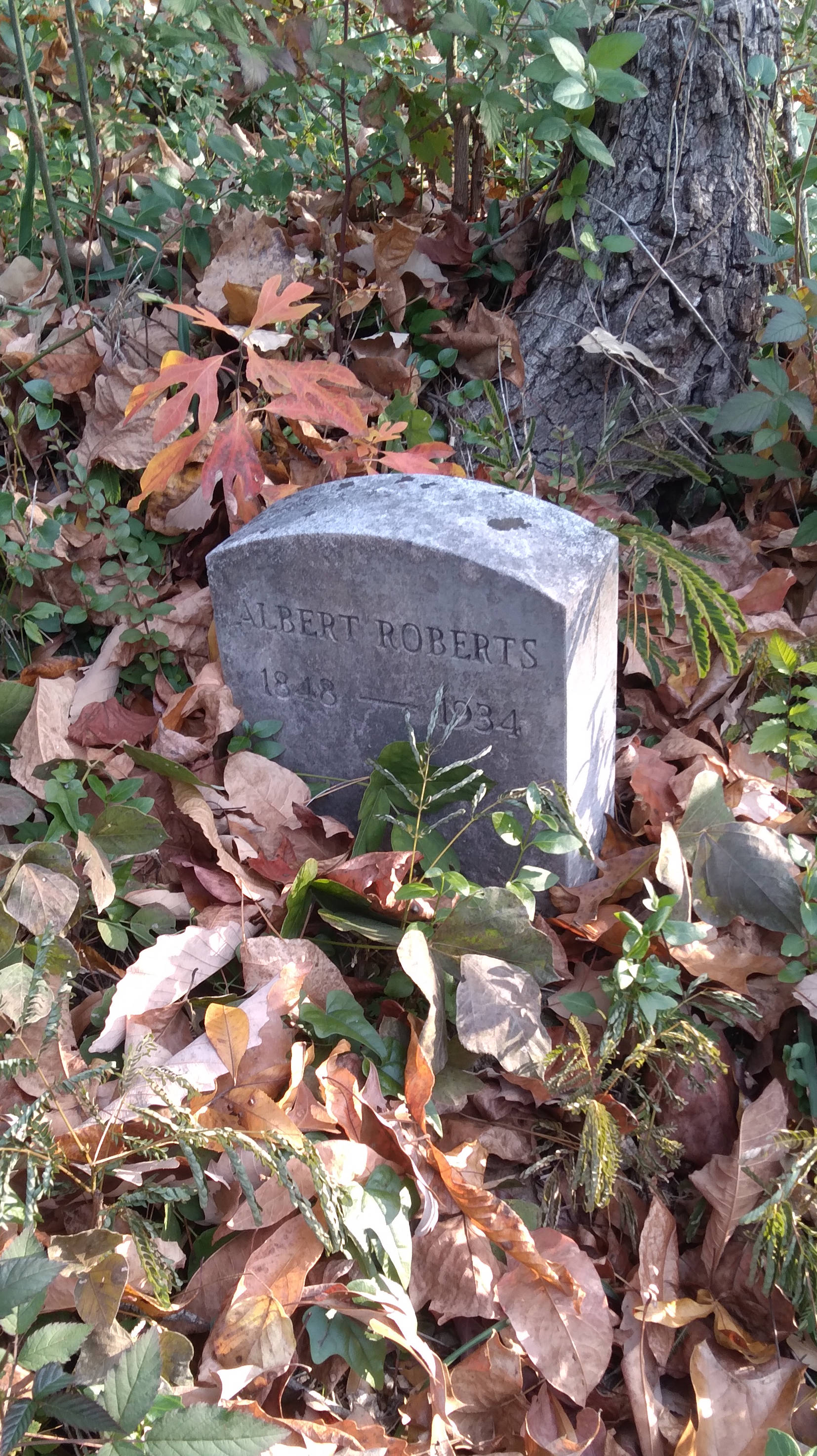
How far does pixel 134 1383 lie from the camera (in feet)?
3.66

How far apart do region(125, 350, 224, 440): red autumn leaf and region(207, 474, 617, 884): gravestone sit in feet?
0.84

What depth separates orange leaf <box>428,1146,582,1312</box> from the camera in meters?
1.49

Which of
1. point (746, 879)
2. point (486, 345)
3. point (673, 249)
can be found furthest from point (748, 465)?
point (746, 879)

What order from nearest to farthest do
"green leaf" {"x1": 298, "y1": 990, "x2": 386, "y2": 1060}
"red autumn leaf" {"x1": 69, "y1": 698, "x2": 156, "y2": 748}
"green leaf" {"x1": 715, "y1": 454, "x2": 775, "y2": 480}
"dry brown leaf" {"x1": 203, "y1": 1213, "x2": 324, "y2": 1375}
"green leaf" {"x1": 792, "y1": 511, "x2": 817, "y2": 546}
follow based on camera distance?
"dry brown leaf" {"x1": 203, "y1": 1213, "x2": 324, "y2": 1375} → "green leaf" {"x1": 298, "y1": 990, "x2": 386, "y2": 1060} → "red autumn leaf" {"x1": 69, "y1": 698, "x2": 156, "y2": 748} → "green leaf" {"x1": 792, "y1": 511, "x2": 817, "y2": 546} → "green leaf" {"x1": 715, "y1": 454, "x2": 775, "y2": 480}

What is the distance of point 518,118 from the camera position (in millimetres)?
3047

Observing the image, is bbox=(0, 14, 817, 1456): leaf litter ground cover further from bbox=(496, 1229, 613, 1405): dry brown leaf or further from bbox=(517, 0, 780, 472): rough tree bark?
bbox=(517, 0, 780, 472): rough tree bark

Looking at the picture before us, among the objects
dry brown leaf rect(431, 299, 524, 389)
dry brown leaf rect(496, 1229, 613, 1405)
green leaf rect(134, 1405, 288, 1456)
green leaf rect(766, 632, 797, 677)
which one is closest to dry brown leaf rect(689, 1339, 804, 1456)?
dry brown leaf rect(496, 1229, 613, 1405)

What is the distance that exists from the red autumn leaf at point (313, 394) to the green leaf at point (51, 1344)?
5.09 ft

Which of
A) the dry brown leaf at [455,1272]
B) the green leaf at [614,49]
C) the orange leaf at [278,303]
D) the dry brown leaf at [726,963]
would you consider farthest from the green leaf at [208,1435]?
the green leaf at [614,49]

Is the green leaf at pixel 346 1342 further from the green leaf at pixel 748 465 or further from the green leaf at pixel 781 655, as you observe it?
the green leaf at pixel 748 465

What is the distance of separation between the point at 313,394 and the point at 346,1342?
1.63m

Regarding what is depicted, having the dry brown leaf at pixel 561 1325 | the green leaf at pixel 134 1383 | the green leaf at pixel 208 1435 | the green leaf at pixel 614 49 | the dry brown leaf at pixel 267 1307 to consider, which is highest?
the green leaf at pixel 614 49

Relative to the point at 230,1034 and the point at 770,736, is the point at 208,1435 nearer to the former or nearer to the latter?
the point at 230,1034

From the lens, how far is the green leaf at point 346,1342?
4.67 ft
